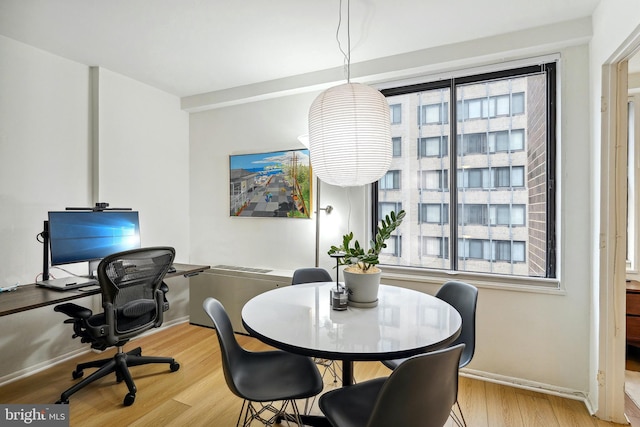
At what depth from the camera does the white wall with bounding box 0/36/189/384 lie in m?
2.48

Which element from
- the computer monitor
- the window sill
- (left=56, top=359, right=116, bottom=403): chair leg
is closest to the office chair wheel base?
(left=56, top=359, right=116, bottom=403): chair leg

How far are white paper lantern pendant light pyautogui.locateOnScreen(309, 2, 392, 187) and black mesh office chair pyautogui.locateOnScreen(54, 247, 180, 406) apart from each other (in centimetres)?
147

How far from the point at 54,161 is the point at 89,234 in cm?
74

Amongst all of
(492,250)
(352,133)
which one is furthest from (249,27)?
(492,250)

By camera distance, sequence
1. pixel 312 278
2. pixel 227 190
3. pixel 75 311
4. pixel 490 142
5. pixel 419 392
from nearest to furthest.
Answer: pixel 419 392, pixel 75 311, pixel 312 278, pixel 490 142, pixel 227 190

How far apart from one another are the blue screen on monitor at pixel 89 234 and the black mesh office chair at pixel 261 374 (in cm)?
152

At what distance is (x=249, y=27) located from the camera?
2.36 meters

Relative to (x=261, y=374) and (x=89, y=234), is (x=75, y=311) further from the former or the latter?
(x=261, y=374)

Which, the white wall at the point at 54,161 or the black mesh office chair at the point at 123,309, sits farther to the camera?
the white wall at the point at 54,161

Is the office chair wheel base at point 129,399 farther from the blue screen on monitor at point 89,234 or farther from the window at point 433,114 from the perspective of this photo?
the window at point 433,114

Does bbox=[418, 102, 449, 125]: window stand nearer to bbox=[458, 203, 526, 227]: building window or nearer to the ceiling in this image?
the ceiling

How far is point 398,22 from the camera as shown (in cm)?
229

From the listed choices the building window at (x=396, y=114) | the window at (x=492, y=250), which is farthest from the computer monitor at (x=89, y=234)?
the window at (x=492, y=250)

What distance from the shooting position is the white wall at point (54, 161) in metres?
2.48
